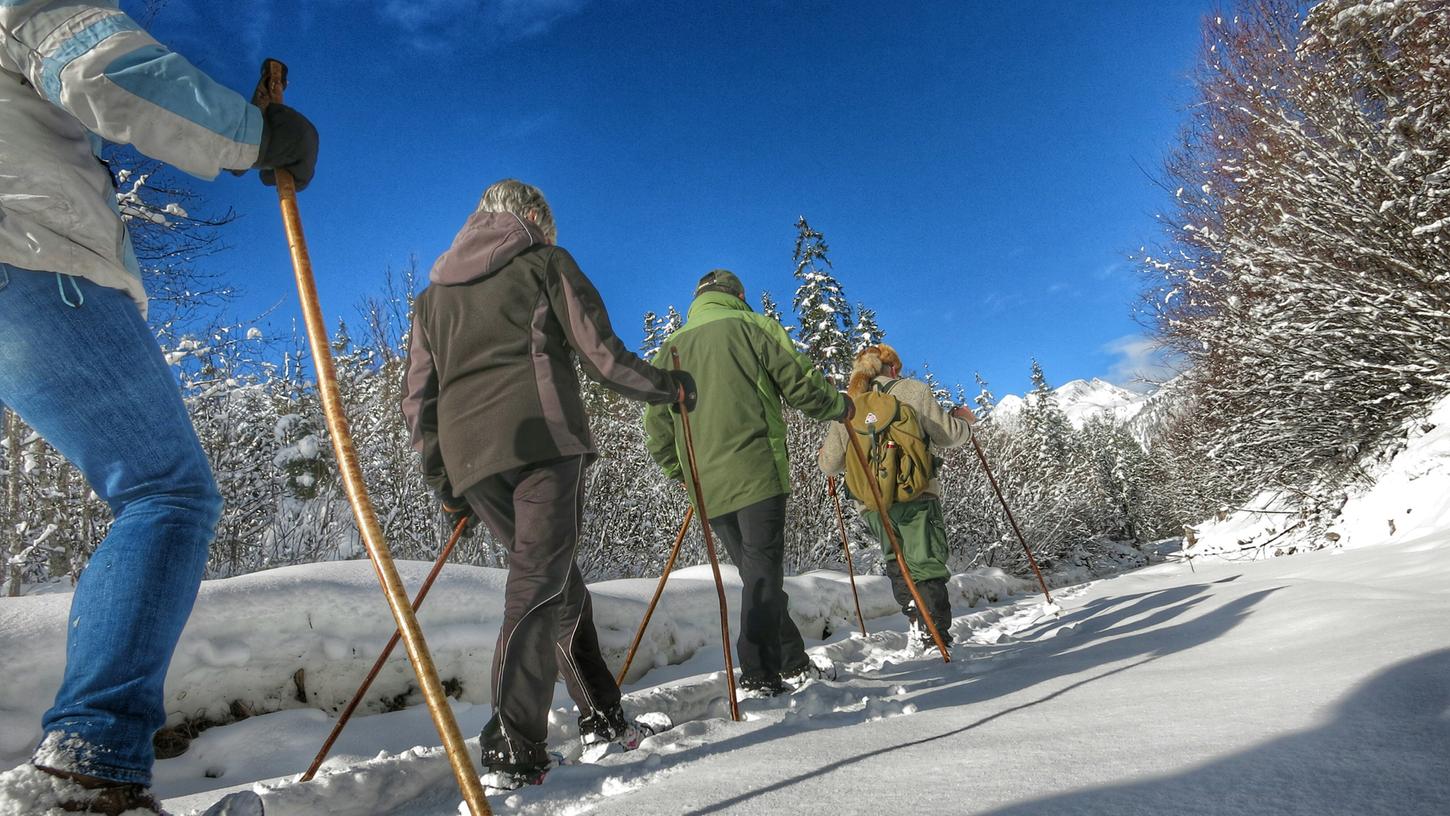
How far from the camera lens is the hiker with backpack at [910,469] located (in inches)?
194

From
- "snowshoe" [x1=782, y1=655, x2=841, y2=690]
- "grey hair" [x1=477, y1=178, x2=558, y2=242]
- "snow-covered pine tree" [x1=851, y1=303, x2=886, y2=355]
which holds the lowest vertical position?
"snowshoe" [x1=782, y1=655, x2=841, y2=690]

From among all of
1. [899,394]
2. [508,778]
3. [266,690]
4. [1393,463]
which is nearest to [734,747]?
[508,778]

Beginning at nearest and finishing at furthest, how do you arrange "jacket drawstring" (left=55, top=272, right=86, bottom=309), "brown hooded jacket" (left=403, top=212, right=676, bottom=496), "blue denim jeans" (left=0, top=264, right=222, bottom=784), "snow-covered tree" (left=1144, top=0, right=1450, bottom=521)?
"blue denim jeans" (left=0, top=264, right=222, bottom=784), "jacket drawstring" (left=55, top=272, right=86, bottom=309), "brown hooded jacket" (left=403, top=212, right=676, bottom=496), "snow-covered tree" (left=1144, top=0, right=1450, bottom=521)

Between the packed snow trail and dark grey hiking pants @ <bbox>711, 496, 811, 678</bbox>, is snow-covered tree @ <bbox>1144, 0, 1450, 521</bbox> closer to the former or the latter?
the packed snow trail

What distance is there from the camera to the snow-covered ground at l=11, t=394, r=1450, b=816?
126 cm

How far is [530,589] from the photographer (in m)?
2.18

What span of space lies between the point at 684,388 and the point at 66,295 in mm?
1865

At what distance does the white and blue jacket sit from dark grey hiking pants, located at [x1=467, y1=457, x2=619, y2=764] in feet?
3.63

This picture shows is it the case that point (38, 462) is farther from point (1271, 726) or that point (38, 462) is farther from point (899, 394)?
point (1271, 726)

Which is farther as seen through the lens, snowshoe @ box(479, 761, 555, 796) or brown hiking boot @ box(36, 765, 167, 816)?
snowshoe @ box(479, 761, 555, 796)

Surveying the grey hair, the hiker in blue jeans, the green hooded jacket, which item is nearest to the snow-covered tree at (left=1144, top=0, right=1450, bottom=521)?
the green hooded jacket

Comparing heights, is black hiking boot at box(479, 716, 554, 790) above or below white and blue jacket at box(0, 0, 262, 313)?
below

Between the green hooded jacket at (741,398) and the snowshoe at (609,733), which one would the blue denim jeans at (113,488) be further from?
the green hooded jacket at (741,398)

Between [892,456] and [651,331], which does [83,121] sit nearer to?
[892,456]
